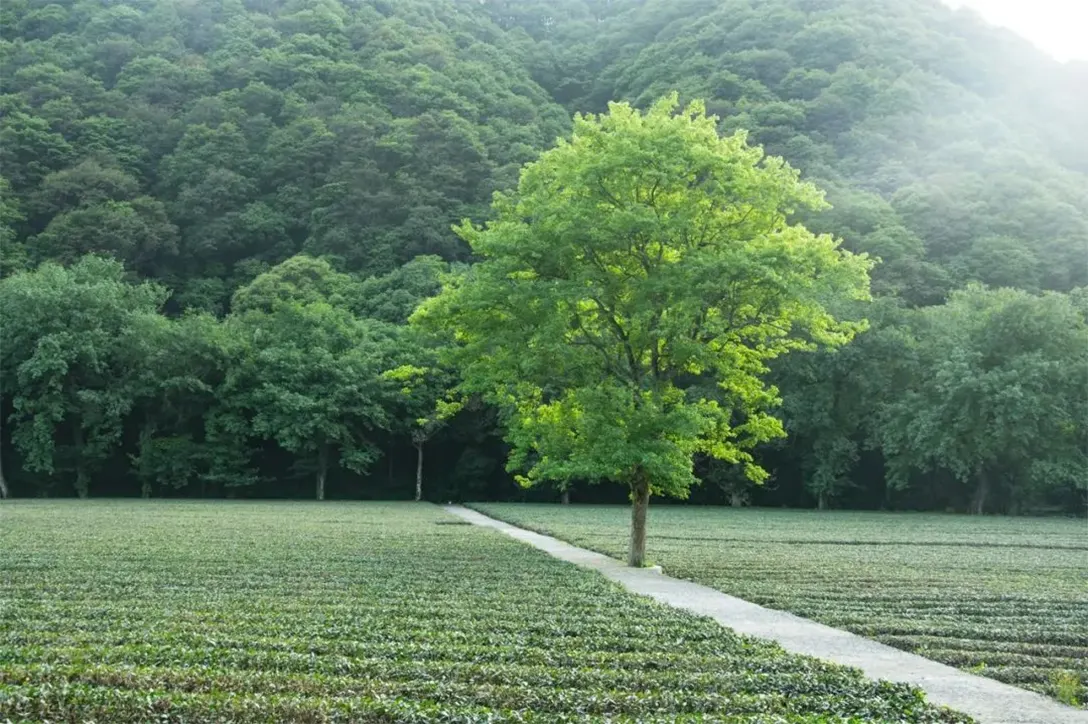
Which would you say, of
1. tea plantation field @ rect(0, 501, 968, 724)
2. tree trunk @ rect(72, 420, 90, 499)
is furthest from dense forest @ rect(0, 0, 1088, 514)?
tea plantation field @ rect(0, 501, 968, 724)

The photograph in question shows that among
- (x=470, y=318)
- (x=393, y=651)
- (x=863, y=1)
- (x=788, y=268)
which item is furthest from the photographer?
(x=863, y=1)

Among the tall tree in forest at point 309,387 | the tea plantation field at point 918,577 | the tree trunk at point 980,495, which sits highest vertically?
the tall tree in forest at point 309,387

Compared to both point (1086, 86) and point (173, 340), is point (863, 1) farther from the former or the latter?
point (173, 340)

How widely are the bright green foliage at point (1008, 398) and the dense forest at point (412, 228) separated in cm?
17

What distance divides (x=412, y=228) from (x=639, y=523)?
2143 inches

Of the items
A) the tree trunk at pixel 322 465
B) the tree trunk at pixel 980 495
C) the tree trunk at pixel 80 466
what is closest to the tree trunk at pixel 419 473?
the tree trunk at pixel 322 465

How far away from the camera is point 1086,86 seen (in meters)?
90.9

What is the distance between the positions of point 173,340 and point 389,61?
43838 millimetres

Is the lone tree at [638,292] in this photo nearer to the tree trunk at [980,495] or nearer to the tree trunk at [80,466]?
the tree trunk at [980,495]

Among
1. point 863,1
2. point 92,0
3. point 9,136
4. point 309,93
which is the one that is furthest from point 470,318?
point 863,1

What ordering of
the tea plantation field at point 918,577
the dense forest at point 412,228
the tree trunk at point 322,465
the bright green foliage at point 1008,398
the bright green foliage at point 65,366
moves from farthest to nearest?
the tree trunk at point 322,465 < the dense forest at point 412,228 < the bright green foliage at point 65,366 < the bright green foliage at point 1008,398 < the tea plantation field at point 918,577

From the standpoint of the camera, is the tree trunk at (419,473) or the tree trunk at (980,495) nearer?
the tree trunk at (980,495)

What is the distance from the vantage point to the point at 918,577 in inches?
792

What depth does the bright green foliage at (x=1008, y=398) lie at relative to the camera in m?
47.8
